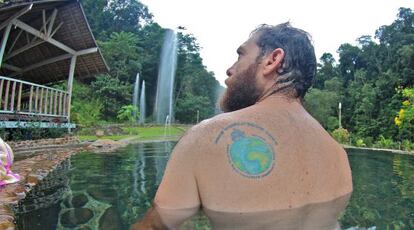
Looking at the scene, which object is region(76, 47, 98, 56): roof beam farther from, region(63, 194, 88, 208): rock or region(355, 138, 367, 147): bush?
region(355, 138, 367, 147): bush

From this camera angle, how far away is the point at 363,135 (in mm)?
30922

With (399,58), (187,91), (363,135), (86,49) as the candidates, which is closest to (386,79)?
(399,58)

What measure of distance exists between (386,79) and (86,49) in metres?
28.5

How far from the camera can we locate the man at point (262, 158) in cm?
111

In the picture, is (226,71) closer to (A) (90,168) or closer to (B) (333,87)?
(A) (90,168)

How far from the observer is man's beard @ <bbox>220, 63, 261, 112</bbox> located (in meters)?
1.33

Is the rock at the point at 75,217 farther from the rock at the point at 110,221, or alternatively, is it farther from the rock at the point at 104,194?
the rock at the point at 104,194

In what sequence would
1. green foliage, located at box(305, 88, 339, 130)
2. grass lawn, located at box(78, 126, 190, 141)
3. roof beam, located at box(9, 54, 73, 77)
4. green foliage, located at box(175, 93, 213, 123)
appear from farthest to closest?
green foliage, located at box(175, 93, 213, 123) → green foliage, located at box(305, 88, 339, 130) → grass lawn, located at box(78, 126, 190, 141) → roof beam, located at box(9, 54, 73, 77)

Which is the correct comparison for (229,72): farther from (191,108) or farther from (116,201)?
(191,108)

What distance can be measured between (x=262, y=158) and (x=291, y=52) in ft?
1.35

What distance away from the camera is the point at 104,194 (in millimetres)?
4340

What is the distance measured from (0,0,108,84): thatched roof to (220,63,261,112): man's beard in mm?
9759

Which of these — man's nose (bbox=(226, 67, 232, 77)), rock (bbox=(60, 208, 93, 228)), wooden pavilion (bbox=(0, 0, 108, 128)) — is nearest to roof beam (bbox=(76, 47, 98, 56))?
wooden pavilion (bbox=(0, 0, 108, 128))

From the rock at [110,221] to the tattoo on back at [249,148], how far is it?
6.87 ft
